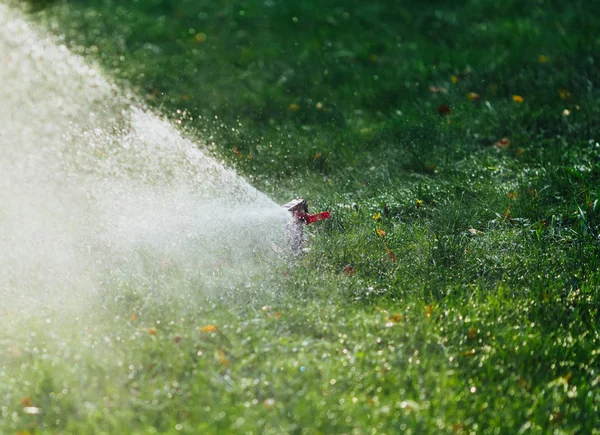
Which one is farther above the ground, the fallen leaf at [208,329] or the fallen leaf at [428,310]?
the fallen leaf at [428,310]

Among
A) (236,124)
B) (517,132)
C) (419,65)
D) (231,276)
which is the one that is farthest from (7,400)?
(419,65)

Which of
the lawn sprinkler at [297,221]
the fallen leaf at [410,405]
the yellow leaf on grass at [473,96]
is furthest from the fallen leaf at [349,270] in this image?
the yellow leaf on grass at [473,96]

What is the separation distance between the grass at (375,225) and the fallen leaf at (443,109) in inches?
1.9

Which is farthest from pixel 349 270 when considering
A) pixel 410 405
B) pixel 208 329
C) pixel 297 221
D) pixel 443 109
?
pixel 443 109

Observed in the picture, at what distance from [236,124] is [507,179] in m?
2.24

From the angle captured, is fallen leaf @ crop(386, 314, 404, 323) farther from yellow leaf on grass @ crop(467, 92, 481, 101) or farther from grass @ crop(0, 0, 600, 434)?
yellow leaf on grass @ crop(467, 92, 481, 101)

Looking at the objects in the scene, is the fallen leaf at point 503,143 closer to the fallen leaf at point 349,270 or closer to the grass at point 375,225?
the grass at point 375,225

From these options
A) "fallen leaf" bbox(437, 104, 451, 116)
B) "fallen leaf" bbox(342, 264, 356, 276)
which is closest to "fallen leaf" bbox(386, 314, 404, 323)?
"fallen leaf" bbox(342, 264, 356, 276)

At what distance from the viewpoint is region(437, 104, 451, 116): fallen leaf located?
19.6 ft

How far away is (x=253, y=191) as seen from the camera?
472 cm

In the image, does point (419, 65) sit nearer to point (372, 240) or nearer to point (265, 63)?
point (265, 63)

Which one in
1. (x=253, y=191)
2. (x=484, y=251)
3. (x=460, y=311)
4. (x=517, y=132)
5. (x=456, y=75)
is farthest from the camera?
(x=456, y=75)

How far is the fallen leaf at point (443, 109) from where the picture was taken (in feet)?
19.6

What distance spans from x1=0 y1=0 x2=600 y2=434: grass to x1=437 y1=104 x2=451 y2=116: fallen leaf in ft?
0.16
